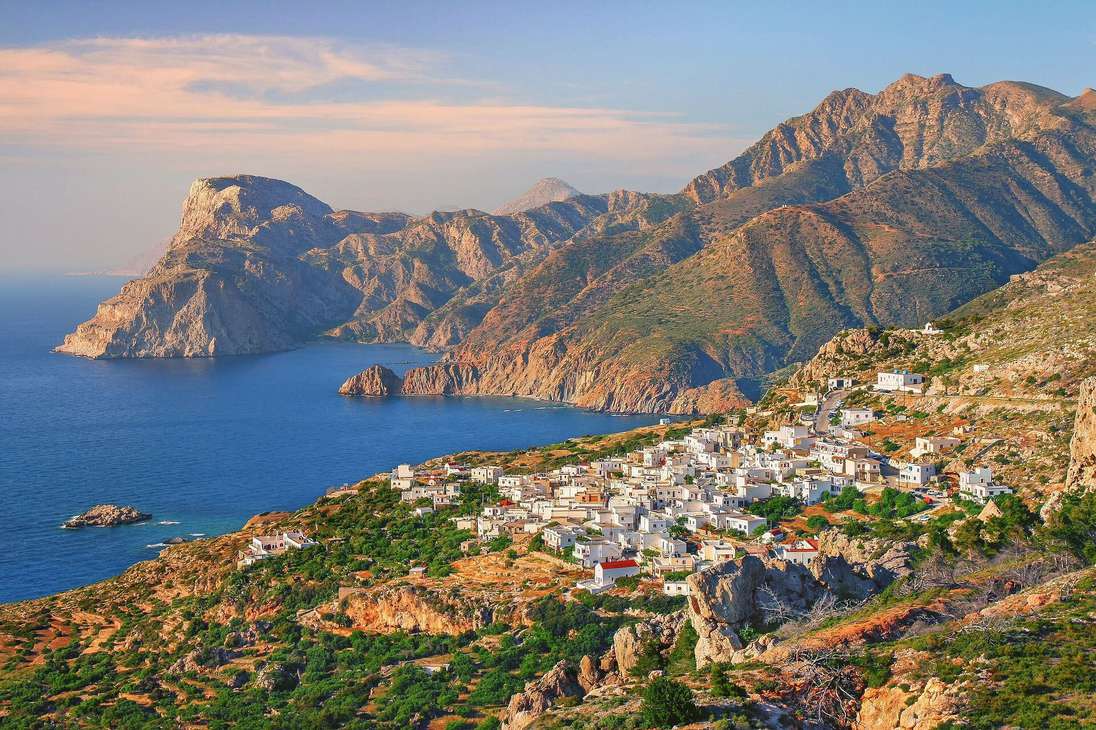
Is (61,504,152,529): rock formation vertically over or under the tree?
under

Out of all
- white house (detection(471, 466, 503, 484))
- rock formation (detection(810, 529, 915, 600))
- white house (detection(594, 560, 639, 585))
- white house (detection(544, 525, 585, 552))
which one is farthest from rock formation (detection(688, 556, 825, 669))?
white house (detection(471, 466, 503, 484))

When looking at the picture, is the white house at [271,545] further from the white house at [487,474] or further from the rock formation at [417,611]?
the rock formation at [417,611]

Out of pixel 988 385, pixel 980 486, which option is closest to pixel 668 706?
pixel 980 486

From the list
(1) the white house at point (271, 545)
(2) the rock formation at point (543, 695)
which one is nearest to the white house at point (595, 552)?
(1) the white house at point (271, 545)

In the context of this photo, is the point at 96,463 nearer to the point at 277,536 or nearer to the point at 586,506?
the point at 277,536

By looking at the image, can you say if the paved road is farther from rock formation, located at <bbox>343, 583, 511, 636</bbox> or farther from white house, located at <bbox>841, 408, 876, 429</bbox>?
rock formation, located at <bbox>343, 583, 511, 636</bbox>

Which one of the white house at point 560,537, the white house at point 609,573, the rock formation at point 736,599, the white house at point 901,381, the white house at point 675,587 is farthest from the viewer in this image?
the white house at point 901,381

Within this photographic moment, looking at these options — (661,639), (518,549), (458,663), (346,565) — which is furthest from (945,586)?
(346,565)
